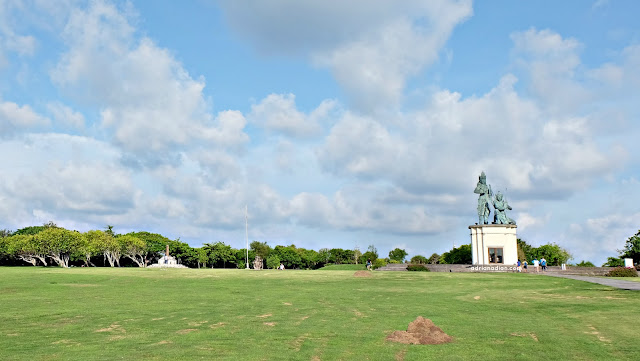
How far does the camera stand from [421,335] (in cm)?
1967

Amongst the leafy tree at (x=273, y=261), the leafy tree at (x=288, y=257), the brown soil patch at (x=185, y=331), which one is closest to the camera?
the brown soil patch at (x=185, y=331)

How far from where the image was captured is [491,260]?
78.1 metres

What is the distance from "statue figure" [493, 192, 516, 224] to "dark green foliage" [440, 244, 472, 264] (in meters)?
31.0

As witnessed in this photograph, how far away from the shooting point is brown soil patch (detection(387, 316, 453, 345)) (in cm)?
1927

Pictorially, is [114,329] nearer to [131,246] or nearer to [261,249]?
[131,246]

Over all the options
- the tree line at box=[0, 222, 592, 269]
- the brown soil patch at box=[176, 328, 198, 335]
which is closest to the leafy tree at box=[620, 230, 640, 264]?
the tree line at box=[0, 222, 592, 269]

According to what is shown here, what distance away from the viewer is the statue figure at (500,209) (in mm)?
80188

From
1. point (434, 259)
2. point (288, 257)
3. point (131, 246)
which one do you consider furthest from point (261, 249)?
point (434, 259)

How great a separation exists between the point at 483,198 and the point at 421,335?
66.4 meters

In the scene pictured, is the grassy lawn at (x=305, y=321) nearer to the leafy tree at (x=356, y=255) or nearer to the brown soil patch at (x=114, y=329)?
the brown soil patch at (x=114, y=329)

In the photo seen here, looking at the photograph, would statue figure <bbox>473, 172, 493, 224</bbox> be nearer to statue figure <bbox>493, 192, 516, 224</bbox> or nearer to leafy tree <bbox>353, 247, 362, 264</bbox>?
statue figure <bbox>493, 192, 516, 224</bbox>

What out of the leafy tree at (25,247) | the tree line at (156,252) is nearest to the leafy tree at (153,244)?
the tree line at (156,252)

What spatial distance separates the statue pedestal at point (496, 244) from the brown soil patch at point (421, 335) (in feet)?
201

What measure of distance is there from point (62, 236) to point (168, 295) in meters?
67.8
